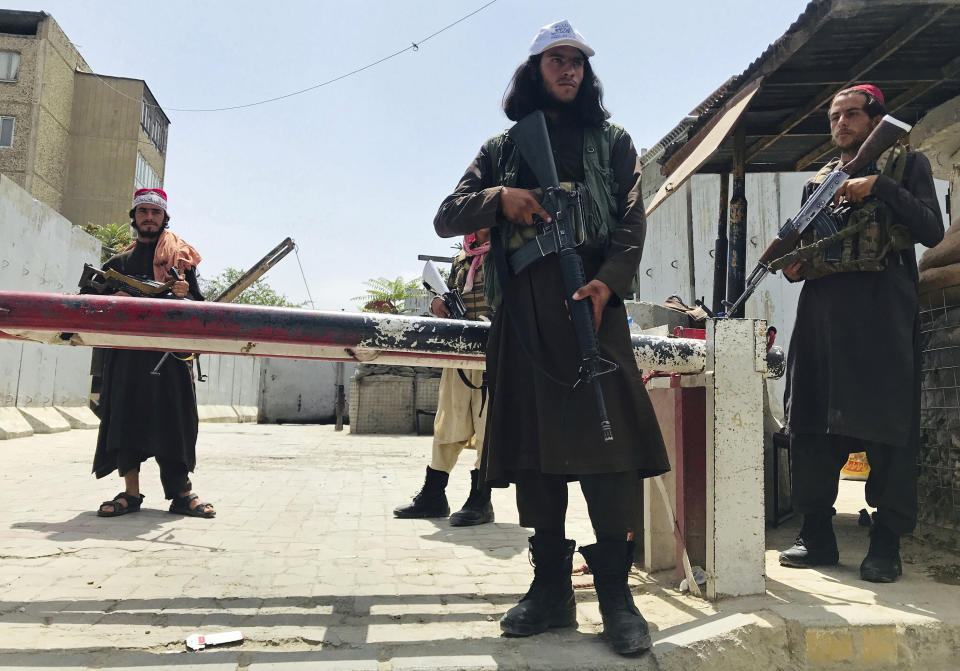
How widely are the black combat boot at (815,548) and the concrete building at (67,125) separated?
3537 centimetres

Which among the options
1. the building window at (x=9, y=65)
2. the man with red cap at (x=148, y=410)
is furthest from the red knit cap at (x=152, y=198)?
the building window at (x=9, y=65)

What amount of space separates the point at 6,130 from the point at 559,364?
36.4m

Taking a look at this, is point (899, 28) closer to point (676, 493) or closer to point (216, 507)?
point (676, 493)

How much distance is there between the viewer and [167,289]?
400cm

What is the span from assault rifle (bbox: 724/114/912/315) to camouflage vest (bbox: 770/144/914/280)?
0.06m

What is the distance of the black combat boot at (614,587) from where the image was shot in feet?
6.44

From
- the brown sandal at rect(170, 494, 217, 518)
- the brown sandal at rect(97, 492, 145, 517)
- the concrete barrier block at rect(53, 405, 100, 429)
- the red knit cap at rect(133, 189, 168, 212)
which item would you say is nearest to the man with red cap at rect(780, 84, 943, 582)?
the brown sandal at rect(170, 494, 217, 518)

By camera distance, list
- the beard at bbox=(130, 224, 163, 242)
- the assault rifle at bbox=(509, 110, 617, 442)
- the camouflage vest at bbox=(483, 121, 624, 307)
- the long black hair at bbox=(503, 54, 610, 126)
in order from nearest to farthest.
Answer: the assault rifle at bbox=(509, 110, 617, 442)
the camouflage vest at bbox=(483, 121, 624, 307)
the long black hair at bbox=(503, 54, 610, 126)
the beard at bbox=(130, 224, 163, 242)

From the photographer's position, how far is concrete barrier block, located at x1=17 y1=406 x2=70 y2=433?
9953 millimetres

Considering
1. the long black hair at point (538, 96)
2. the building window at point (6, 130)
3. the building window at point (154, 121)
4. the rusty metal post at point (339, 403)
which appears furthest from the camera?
the building window at point (154, 121)

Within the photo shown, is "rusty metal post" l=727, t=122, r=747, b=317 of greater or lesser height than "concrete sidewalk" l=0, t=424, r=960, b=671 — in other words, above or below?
above

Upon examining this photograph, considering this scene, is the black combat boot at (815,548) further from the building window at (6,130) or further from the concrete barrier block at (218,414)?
the building window at (6,130)

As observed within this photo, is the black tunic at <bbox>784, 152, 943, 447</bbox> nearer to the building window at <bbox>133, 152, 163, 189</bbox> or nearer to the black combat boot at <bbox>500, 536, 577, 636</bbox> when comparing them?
the black combat boot at <bbox>500, 536, 577, 636</bbox>

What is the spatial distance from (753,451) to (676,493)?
15.5 inches
